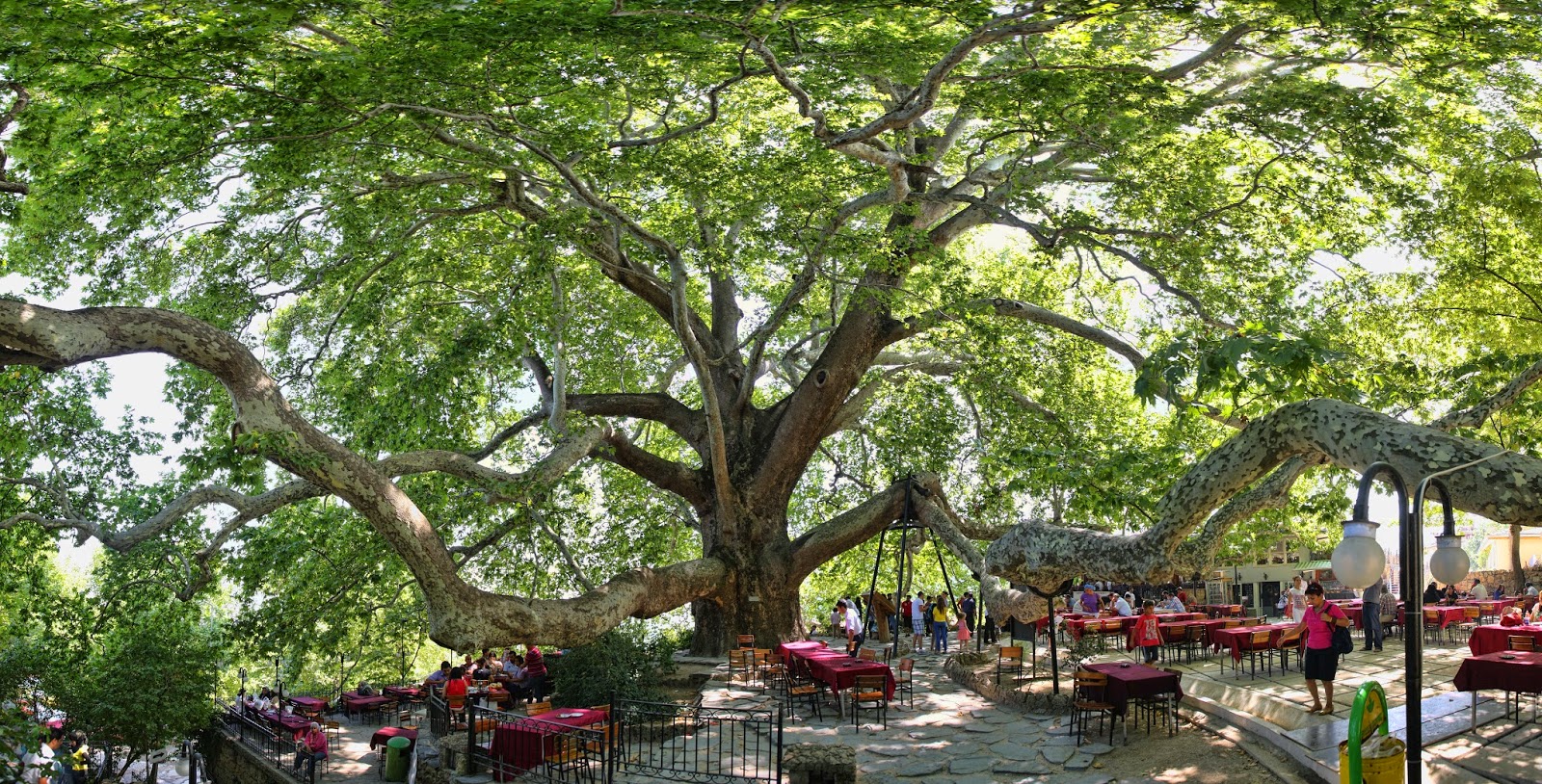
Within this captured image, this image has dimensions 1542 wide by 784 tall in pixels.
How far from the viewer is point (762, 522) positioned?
59.4 ft

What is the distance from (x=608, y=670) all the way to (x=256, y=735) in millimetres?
8364

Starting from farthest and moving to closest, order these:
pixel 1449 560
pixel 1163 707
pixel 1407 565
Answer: pixel 1163 707 < pixel 1449 560 < pixel 1407 565

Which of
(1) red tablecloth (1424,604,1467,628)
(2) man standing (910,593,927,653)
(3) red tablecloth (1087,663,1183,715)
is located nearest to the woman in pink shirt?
(3) red tablecloth (1087,663,1183,715)

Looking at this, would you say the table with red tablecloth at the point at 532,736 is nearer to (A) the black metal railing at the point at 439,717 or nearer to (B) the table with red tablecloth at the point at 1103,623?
(A) the black metal railing at the point at 439,717

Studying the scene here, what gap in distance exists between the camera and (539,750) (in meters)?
A: 11.5

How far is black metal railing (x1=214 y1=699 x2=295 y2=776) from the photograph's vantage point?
57.7 ft

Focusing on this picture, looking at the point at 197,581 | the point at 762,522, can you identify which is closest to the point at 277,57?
the point at 197,581

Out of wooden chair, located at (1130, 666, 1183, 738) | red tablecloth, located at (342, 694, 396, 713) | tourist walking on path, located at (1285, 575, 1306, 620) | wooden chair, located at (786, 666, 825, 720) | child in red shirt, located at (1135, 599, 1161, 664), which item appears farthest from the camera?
red tablecloth, located at (342, 694, 396, 713)

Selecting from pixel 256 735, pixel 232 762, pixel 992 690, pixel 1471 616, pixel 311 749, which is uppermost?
pixel 1471 616

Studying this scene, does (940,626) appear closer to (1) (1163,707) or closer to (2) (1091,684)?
(1) (1163,707)

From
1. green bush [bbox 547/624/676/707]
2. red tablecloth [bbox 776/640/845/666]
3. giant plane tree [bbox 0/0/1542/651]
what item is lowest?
green bush [bbox 547/624/676/707]

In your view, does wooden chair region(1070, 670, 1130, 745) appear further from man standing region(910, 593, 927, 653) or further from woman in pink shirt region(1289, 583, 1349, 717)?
man standing region(910, 593, 927, 653)

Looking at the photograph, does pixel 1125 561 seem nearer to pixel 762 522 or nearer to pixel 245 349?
pixel 245 349

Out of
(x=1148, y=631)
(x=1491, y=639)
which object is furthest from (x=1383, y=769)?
(x=1148, y=631)
